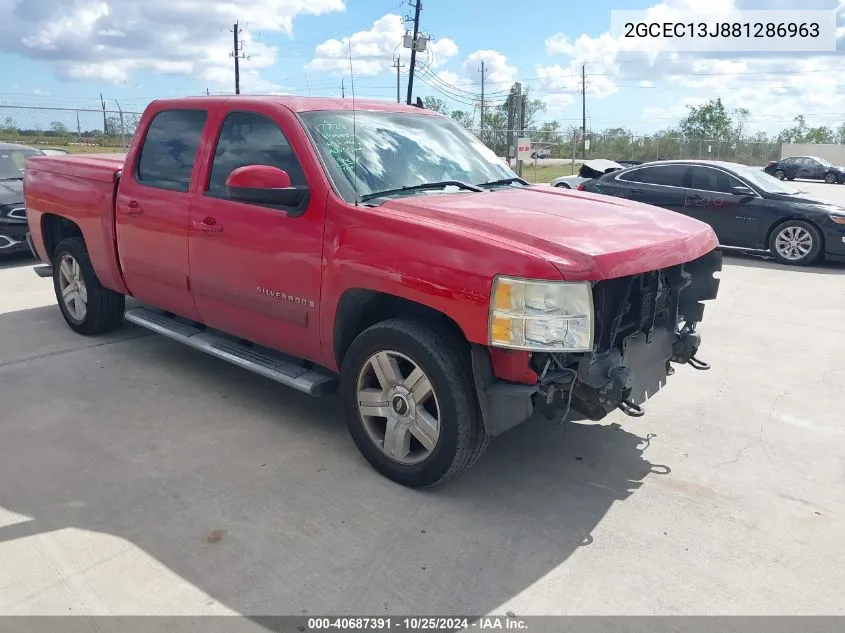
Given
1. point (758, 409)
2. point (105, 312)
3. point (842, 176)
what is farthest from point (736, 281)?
point (842, 176)

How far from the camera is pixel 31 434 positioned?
13.9 ft

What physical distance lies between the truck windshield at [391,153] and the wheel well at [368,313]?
534 millimetres

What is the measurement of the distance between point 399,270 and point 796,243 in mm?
9136

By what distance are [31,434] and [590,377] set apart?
325 centimetres

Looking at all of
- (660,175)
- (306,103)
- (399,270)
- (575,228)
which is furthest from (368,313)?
(660,175)

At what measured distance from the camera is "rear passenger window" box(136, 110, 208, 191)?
4762mm

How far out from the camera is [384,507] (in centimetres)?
348

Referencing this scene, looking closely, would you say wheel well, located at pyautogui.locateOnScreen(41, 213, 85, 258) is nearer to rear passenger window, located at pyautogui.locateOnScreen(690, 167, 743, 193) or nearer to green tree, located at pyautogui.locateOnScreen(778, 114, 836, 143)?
rear passenger window, located at pyautogui.locateOnScreen(690, 167, 743, 193)

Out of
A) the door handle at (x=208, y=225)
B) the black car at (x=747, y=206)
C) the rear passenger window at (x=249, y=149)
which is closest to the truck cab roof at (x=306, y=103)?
the rear passenger window at (x=249, y=149)

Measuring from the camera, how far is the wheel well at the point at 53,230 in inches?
250

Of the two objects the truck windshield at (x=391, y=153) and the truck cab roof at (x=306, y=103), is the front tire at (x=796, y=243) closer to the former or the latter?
the truck windshield at (x=391, y=153)

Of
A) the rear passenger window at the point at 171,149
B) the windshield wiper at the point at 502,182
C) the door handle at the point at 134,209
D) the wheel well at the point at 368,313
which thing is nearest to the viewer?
the wheel well at the point at 368,313

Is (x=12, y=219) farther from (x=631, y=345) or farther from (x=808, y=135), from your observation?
(x=808, y=135)

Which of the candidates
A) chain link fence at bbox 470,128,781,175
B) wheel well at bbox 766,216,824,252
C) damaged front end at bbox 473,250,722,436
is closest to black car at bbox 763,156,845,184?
chain link fence at bbox 470,128,781,175
